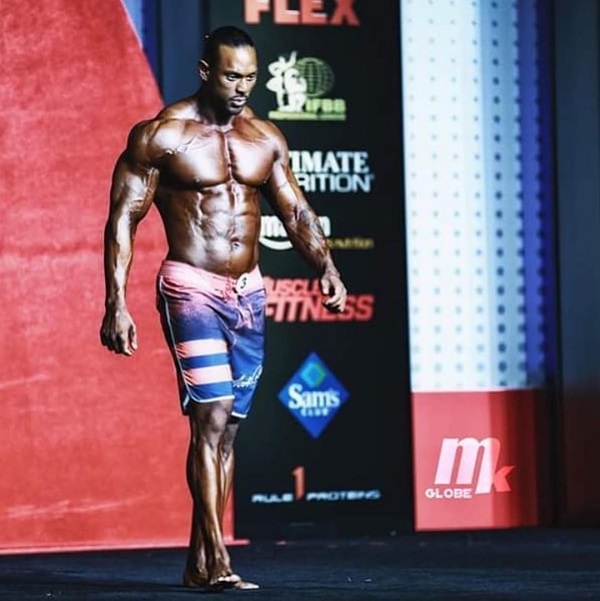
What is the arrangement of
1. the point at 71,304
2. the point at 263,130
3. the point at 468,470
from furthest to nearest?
the point at 468,470
the point at 71,304
the point at 263,130

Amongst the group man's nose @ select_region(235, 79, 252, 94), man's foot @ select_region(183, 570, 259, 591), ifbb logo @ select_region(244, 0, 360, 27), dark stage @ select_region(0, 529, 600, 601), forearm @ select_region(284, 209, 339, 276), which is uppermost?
ifbb logo @ select_region(244, 0, 360, 27)

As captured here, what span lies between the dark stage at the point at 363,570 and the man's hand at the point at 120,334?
2.57 ft

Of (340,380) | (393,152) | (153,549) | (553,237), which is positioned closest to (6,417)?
(153,549)

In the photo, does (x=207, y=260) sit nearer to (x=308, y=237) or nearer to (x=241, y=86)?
(x=308, y=237)

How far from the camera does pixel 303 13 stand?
7.79 meters

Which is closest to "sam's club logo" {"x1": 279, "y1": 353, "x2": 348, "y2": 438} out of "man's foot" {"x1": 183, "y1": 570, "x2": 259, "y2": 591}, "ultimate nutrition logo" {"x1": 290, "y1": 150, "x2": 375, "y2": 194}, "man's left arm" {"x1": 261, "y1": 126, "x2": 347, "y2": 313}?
"ultimate nutrition logo" {"x1": 290, "y1": 150, "x2": 375, "y2": 194}

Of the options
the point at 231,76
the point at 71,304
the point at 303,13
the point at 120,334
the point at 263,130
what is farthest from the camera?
the point at 303,13

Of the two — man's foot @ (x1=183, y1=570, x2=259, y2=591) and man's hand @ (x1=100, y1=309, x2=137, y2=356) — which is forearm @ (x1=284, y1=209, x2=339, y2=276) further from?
man's foot @ (x1=183, y1=570, x2=259, y2=591)

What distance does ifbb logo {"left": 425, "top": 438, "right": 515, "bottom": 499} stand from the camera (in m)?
8.02

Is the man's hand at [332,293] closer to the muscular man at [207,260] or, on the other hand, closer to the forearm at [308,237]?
the muscular man at [207,260]

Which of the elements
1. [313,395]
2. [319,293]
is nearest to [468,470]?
[313,395]

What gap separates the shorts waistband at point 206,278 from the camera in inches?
227

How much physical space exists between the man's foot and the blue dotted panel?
2.42m

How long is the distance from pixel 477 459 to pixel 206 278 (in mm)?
2663
